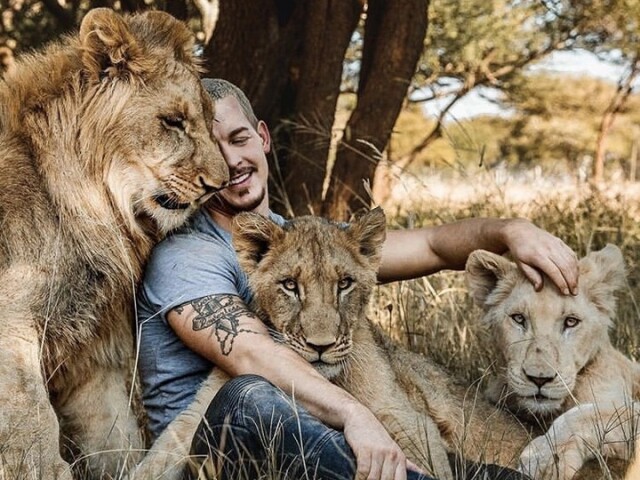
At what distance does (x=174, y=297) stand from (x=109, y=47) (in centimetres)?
86

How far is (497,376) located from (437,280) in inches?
89.8

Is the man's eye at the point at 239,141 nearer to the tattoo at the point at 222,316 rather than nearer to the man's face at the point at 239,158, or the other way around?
the man's face at the point at 239,158

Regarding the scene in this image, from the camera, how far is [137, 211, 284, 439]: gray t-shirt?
370 centimetres

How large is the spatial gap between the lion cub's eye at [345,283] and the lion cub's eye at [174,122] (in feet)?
2.45

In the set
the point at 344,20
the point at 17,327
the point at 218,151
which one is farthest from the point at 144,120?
the point at 344,20

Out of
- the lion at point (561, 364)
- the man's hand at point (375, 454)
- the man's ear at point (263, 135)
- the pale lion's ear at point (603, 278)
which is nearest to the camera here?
the man's hand at point (375, 454)

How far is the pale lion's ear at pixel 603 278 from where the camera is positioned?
3.86 metres

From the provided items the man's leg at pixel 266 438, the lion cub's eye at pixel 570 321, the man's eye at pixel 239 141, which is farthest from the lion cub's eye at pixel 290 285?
the lion cub's eye at pixel 570 321

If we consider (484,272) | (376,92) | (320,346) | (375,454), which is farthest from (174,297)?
(376,92)

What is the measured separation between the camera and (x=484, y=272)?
4.03 meters

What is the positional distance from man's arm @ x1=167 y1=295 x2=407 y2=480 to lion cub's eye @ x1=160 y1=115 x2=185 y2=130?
0.59 m

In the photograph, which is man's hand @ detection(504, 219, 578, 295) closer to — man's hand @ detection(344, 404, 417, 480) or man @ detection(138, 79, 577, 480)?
man @ detection(138, 79, 577, 480)

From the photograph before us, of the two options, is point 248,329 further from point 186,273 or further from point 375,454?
point 375,454

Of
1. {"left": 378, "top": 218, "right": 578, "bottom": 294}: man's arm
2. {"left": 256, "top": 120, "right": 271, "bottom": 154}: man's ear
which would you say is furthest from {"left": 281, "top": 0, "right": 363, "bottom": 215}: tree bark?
{"left": 378, "top": 218, "right": 578, "bottom": 294}: man's arm
